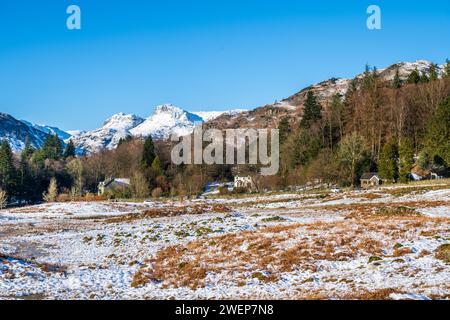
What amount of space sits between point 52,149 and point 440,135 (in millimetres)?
122571

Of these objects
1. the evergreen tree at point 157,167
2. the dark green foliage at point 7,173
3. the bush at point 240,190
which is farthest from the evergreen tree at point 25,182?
the bush at point 240,190

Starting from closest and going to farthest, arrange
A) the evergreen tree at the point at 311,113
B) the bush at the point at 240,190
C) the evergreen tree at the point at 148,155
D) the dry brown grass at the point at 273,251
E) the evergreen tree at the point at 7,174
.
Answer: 1. the dry brown grass at the point at 273,251
2. the bush at the point at 240,190
3. the evergreen tree at the point at 311,113
4. the evergreen tree at the point at 7,174
5. the evergreen tree at the point at 148,155

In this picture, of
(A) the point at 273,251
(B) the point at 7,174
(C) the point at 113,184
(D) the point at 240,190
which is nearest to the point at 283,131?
(D) the point at 240,190

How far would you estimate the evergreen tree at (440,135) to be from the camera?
214 feet

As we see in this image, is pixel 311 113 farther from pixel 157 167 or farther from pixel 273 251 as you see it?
pixel 273 251

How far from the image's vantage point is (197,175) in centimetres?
9494

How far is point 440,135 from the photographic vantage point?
6675 centimetres

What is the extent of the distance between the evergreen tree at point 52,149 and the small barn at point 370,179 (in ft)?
346

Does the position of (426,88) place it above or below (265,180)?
above

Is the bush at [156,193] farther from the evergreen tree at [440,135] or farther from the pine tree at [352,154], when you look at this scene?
the evergreen tree at [440,135]

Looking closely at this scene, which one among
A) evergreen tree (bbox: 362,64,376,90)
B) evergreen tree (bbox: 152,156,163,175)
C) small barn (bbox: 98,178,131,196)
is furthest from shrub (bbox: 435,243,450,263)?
evergreen tree (bbox: 362,64,376,90)
